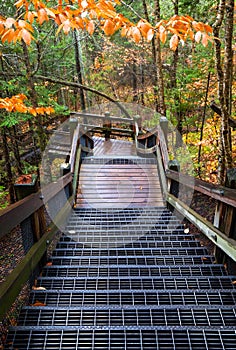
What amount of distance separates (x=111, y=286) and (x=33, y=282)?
2.95 ft

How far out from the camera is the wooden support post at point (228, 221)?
3.21 m

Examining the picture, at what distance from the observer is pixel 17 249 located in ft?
21.1

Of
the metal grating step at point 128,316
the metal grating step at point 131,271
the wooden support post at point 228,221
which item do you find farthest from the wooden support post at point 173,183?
the metal grating step at point 128,316

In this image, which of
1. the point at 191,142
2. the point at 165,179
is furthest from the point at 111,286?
the point at 191,142

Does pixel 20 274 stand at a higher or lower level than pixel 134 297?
higher

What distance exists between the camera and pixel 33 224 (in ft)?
10.6

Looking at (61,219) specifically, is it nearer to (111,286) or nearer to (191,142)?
(111,286)

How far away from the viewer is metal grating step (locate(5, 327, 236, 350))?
226cm

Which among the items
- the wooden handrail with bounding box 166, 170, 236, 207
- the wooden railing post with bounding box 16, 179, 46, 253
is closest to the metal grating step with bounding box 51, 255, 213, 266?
the wooden railing post with bounding box 16, 179, 46, 253

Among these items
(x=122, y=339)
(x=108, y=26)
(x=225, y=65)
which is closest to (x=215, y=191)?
(x=122, y=339)

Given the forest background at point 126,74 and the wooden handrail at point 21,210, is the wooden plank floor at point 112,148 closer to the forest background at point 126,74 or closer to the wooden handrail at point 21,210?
the forest background at point 126,74

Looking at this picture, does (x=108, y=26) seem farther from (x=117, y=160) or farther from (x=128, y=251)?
(x=117, y=160)

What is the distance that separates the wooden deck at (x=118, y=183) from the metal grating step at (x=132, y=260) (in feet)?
9.54

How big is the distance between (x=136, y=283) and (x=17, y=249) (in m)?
4.18
